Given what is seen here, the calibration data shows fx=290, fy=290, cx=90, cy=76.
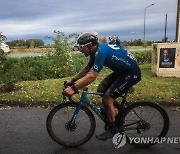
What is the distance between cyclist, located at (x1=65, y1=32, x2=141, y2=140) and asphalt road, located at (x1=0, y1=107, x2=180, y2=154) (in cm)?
28


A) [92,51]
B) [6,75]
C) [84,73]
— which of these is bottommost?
[6,75]

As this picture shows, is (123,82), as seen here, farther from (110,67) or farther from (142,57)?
(142,57)

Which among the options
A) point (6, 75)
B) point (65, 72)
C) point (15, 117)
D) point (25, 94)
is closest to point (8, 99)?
point (25, 94)

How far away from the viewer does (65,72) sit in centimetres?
1494

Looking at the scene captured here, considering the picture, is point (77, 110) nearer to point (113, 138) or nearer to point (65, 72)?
point (113, 138)

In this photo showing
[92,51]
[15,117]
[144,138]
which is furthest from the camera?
[15,117]

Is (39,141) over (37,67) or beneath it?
beneath

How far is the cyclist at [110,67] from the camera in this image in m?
4.38

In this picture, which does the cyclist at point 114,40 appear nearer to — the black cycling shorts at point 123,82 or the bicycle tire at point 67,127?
the black cycling shorts at point 123,82

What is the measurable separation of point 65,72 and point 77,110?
10234 millimetres

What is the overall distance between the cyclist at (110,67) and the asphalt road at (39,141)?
0.28 metres

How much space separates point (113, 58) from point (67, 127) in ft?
4.72

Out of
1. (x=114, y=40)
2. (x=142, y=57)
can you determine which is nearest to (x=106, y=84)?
(x=114, y=40)

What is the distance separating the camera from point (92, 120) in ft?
16.0
